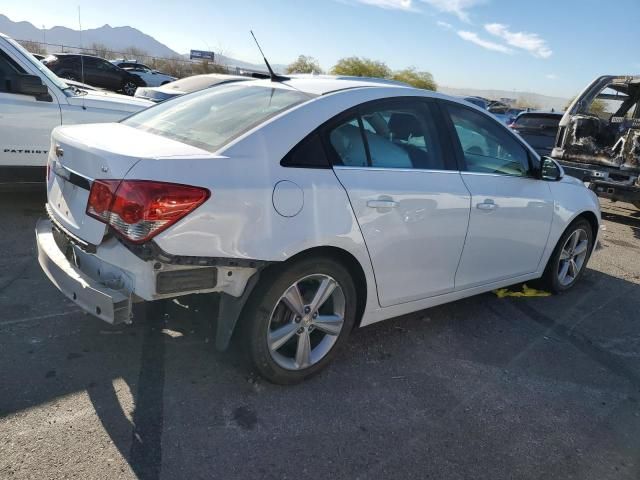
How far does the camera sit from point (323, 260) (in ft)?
9.52

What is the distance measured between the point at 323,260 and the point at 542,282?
2952 millimetres

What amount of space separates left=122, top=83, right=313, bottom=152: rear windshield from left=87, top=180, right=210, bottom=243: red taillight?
0.35 meters

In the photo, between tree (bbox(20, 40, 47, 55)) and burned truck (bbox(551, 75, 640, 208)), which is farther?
tree (bbox(20, 40, 47, 55))

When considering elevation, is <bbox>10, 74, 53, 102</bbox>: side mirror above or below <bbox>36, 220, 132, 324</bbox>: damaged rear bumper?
above

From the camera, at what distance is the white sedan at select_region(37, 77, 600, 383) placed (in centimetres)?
249

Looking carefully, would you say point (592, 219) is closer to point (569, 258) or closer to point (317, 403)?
point (569, 258)

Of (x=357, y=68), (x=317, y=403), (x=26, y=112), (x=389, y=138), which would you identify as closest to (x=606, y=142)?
(x=389, y=138)

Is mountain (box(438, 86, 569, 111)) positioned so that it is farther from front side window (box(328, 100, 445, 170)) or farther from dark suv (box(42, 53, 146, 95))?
front side window (box(328, 100, 445, 170))

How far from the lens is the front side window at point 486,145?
12.2ft

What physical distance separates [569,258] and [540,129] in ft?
23.3

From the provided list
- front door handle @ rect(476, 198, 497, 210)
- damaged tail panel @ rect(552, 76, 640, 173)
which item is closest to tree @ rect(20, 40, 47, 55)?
damaged tail panel @ rect(552, 76, 640, 173)

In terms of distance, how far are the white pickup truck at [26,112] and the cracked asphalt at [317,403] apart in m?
1.48

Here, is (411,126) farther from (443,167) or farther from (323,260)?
(323,260)

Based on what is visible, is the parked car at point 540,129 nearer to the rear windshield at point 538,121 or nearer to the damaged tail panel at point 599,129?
the rear windshield at point 538,121
